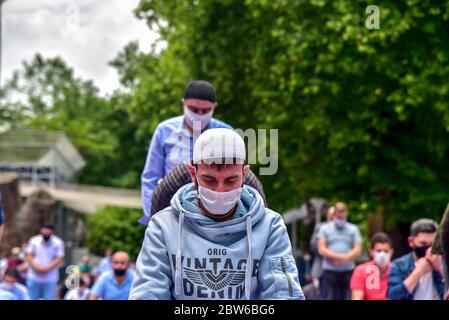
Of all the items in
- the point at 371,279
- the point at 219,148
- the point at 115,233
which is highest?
the point at 115,233

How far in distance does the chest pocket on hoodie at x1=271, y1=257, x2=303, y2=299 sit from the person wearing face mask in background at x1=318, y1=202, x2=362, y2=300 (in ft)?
38.1

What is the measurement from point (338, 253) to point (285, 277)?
38.8 feet

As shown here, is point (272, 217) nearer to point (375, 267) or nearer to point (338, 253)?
point (375, 267)

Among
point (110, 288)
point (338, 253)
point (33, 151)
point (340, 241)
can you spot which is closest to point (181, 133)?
point (110, 288)

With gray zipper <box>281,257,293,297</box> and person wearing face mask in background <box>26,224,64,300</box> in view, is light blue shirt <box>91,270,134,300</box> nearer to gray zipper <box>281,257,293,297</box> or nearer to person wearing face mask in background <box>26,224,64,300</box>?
person wearing face mask in background <box>26,224,64,300</box>

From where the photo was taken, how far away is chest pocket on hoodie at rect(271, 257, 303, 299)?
Answer: 5.26 m

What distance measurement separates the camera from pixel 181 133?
901cm

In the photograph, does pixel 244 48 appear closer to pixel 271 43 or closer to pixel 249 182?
pixel 271 43

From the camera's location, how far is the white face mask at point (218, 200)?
5289mm

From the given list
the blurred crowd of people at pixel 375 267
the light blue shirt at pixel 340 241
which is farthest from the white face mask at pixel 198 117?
the light blue shirt at pixel 340 241

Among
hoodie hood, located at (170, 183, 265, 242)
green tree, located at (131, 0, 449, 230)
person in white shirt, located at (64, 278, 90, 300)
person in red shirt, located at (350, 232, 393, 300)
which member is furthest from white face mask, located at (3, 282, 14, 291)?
green tree, located at (131, 0, 449, 230)

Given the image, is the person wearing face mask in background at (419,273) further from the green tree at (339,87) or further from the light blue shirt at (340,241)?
the green tree at (339,87)

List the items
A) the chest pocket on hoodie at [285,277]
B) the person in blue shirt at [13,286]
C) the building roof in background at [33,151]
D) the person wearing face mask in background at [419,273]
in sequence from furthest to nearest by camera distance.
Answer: the building roof in background at [33,151]
the person in blue shirt at [13,286]
the person wearing face mask in background at [419,273]
the chest pocket on hoodie at [285,277]

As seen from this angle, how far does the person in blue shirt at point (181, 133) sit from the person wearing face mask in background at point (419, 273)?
7.49ft
